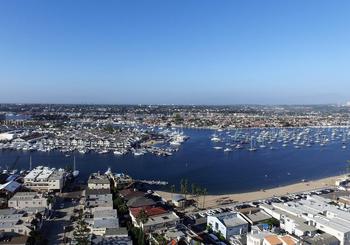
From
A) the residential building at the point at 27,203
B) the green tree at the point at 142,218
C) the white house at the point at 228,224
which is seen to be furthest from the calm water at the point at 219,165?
the green tree at the point at 142,218

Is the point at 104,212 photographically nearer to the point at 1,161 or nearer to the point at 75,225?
the point at 75,225

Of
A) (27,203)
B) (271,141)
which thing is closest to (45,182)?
(27,203)

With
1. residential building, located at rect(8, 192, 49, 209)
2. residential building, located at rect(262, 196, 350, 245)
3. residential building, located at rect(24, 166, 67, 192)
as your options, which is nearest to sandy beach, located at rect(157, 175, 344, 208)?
residential building, located at rect(262, 196, 350, 245)

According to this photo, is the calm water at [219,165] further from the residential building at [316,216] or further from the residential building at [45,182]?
the residential building at [316,216]

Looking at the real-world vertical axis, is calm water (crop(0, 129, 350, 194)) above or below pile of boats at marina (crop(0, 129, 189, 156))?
below

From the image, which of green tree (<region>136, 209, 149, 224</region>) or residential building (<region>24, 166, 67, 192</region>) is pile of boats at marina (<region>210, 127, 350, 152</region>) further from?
green tree (<region>136, 209, 149, 224</region>)

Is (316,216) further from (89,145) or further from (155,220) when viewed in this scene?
(89,145)
